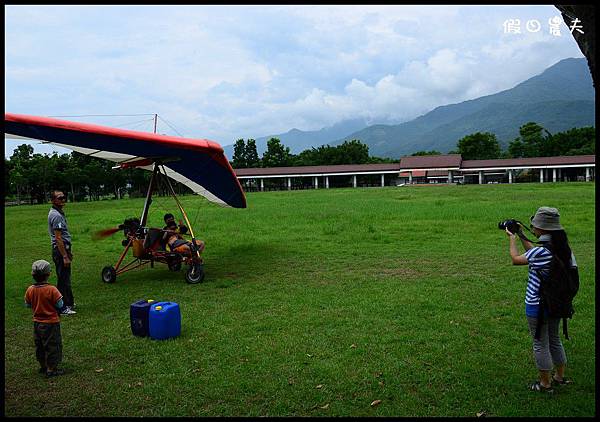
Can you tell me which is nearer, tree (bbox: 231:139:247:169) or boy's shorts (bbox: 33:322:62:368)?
boy's shorts (bbox: 33:322:62:368)

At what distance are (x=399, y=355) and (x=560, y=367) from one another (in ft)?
5.47

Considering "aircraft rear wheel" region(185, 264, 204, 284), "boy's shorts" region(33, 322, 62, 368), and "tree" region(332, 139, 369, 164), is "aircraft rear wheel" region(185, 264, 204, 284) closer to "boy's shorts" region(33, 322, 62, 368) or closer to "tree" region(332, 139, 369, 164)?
"boy's shorts" region(33, 322, 62, 368)

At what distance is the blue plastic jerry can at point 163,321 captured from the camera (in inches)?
258

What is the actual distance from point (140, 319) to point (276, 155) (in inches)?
3137

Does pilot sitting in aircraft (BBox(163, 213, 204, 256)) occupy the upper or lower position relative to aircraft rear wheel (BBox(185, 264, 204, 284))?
upper

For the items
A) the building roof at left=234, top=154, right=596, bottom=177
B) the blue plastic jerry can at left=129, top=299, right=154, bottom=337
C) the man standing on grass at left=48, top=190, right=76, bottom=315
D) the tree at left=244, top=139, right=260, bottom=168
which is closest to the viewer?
the blue plastic jerry can at left=129, top=299, right=154, bottom=337

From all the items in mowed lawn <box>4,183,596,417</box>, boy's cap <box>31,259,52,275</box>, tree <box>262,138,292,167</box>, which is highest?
tree <box>262,138,292,167</box>

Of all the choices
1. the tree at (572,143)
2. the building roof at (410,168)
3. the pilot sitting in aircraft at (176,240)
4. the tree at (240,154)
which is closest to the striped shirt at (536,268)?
the pilot sitting in aircraft at (176,240)

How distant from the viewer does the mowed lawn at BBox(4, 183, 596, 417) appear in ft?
15.6

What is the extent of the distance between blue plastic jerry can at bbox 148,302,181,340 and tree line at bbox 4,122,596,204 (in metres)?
31.6

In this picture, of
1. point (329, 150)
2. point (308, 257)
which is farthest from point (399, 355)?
point (329, 150)

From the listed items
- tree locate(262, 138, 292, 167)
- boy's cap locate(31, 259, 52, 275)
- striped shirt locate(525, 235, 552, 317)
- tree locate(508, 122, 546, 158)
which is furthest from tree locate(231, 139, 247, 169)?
striped shirt locate(525, 235, 552, 317)

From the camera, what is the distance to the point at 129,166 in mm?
11977

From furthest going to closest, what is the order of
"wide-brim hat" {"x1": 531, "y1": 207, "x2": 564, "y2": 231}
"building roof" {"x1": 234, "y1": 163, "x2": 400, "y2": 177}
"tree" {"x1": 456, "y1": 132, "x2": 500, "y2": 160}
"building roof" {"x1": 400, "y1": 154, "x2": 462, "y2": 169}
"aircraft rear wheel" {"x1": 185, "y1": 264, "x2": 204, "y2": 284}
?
"tree" {"x1": 456, "y1": 132, "x2": 500, "y2": 160} < "building roof" {"x1": 234, "y1": 163, "x2": 400, "y2": 177} < "building roof" {"x1": 400, "y1": 154, "x2": 462, "y2": 169} < "aircraft rear wheel" {"x1": 185, "y1": 264, "x2": 204, "y2": 284} < "wide-brim hat" {"x1": 531, "y1": 207, "x2": 564, "y2": 231}
